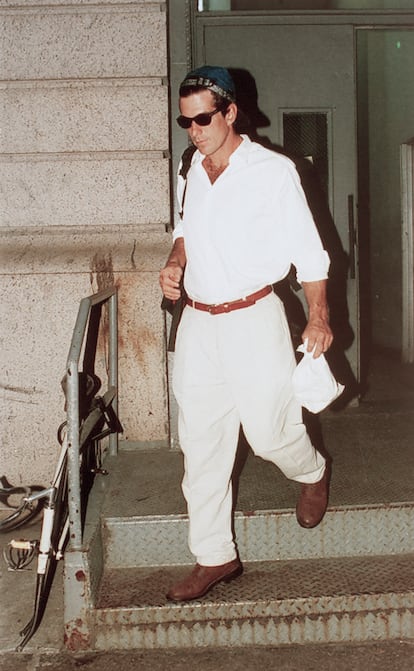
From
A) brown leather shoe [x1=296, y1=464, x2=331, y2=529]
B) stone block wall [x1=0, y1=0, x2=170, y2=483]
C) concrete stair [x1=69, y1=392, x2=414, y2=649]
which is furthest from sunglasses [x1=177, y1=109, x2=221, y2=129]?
concrete stair [x1=69, y1=392, x2=414, y2=649]

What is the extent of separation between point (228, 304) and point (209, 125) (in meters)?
0.74

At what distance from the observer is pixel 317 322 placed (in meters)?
2.79

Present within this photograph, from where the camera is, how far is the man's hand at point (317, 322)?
109 inches

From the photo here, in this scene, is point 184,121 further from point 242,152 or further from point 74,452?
point 74,452

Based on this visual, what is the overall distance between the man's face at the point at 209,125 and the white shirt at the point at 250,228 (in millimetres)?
94

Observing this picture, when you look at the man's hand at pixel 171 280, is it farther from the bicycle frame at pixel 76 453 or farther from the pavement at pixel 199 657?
the pavement at pixel 199 657

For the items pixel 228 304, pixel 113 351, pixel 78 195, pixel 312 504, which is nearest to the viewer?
pixel 228 304

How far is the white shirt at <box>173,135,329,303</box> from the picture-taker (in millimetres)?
2779

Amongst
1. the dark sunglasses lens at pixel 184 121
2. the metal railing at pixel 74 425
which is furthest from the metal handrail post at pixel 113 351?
the dark sunglasses lens at pixel 184 121

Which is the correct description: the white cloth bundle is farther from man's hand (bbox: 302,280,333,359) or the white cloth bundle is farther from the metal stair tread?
the metal stair tread

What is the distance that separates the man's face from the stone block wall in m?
1.37

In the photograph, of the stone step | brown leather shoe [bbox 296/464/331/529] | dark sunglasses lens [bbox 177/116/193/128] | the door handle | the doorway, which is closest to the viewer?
dark sunglasses lens [bbox 177/116/193/128]

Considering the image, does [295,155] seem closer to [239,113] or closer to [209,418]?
[239,113]

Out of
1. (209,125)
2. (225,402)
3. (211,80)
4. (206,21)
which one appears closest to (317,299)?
(225,402)
